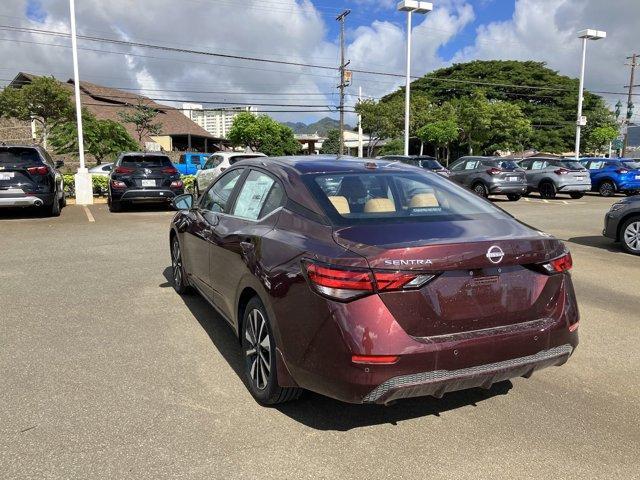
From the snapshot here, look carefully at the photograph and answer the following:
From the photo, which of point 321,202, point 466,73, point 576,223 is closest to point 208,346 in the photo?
point 321,202

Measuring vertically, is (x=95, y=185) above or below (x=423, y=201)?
below

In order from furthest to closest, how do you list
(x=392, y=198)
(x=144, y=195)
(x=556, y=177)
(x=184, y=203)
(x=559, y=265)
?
(x=556, y=177) → (x=144, y=195) → (x=184, y=203) → (x=392, y=198) → (x=559, y=265)

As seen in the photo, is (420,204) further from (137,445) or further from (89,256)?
(89,256)

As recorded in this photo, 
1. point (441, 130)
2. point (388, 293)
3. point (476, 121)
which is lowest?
point (388, 293)

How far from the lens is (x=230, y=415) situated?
3348 mm

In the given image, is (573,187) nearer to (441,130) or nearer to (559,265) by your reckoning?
(559,265)

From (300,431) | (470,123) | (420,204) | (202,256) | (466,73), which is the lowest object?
(300,431)

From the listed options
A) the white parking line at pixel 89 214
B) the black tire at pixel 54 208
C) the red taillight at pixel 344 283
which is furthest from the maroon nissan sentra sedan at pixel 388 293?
the black tire at pixel 54 208

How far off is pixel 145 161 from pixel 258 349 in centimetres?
1203

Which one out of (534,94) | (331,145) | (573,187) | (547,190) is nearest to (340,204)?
(573,187)

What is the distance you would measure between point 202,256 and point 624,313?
14.0 feet

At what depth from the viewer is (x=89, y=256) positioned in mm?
8273

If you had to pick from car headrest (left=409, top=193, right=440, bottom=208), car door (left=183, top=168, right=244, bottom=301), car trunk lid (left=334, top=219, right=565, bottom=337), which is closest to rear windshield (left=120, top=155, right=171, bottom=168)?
car door (left=183, top=168, right=244, bottom=301)

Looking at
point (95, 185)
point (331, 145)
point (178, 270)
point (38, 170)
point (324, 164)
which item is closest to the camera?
point (324, 164)
